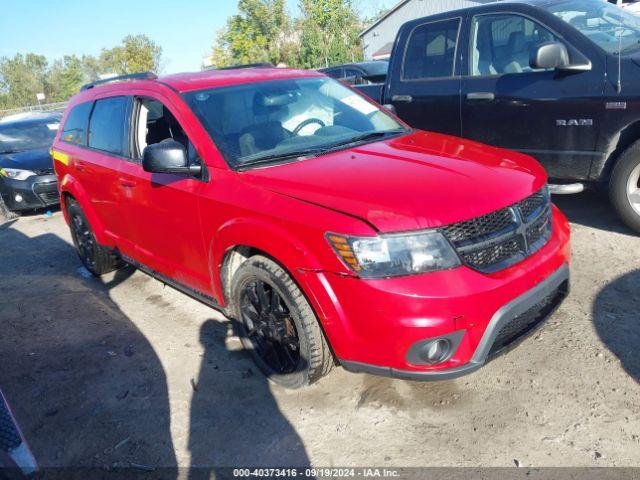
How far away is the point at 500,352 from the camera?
2562 millimetres

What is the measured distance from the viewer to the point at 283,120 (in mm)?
3447

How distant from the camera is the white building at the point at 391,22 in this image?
119ft

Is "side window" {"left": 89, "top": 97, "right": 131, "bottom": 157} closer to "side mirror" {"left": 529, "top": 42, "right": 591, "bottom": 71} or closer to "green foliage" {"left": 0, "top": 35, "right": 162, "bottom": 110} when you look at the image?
"side mirror" {"left": 529, "top": 42, "right": 591, "bottom": 71}

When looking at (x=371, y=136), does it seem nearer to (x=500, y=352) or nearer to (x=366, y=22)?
(x=500, y=352)

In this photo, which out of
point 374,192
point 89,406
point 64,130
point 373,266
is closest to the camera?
point 373,266

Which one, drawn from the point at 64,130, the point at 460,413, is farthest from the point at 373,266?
the point at 64,130

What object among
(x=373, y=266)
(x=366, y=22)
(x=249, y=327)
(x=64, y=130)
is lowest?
(x=249, y=327)

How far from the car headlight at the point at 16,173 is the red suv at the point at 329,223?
4909mm

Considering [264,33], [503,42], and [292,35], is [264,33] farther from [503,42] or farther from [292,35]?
[503,42]

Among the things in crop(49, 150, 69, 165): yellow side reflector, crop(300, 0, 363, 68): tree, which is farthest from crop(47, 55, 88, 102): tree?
crop(49, 150, 69, 165): yellow side reflector

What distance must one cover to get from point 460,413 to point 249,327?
1.31 metres

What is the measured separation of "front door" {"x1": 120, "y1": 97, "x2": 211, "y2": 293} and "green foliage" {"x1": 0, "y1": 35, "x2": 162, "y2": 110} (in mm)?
48800

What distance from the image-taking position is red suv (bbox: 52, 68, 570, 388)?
7.74 ft

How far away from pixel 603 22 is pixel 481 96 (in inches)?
46.4
